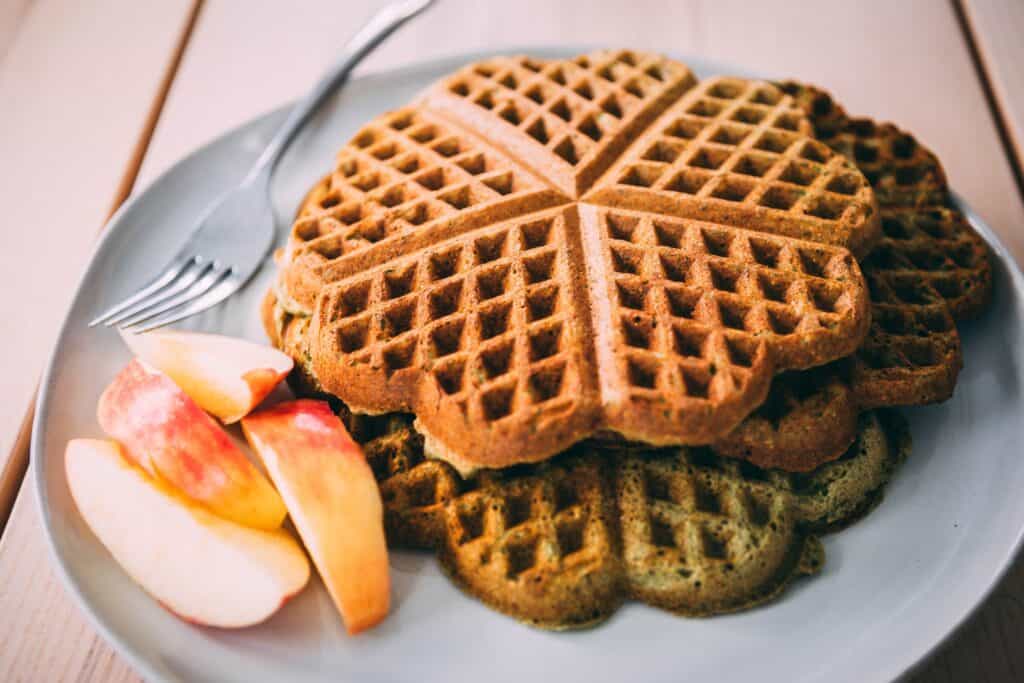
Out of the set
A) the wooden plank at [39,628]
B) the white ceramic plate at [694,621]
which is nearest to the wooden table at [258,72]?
the wooden plank at [39,628]

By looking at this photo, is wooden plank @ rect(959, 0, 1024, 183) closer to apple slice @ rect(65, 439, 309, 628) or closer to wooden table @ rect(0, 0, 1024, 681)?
wooden table @ rect(0, 0, 1024, 681)

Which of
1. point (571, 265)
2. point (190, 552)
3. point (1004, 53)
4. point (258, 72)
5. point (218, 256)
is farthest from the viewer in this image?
point (258, 72)

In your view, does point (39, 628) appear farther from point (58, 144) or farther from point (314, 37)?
point (314, 37)

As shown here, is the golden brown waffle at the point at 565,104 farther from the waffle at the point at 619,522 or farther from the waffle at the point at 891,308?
the waffle at the point at 619,522

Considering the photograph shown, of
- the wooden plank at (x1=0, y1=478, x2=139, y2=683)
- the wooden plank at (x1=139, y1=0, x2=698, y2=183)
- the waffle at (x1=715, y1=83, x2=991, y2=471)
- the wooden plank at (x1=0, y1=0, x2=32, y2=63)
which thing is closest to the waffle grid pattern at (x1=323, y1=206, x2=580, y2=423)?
the waffle at (x1=715, y1=83, x2=991, y2=471)

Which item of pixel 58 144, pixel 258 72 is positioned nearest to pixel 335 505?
pixel 58 144
